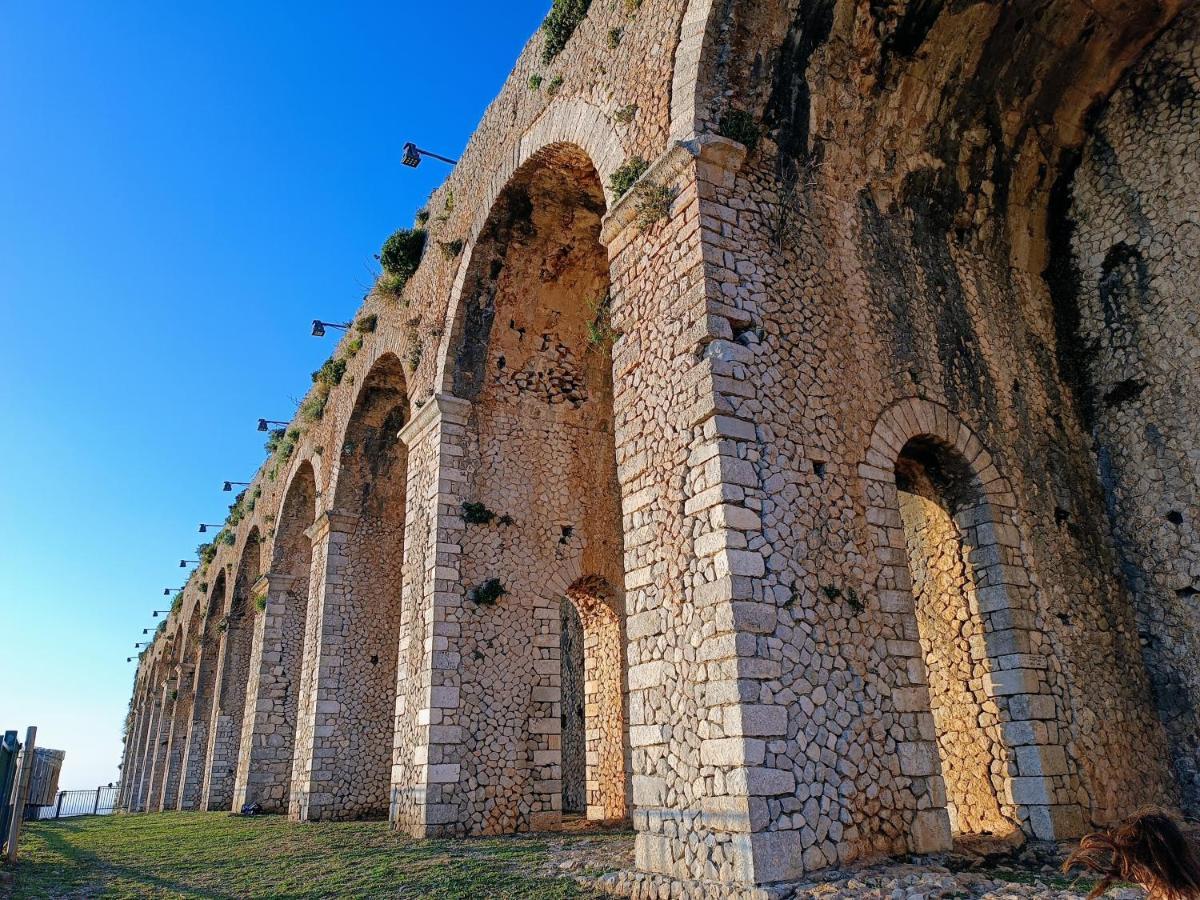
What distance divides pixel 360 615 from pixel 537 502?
5.88 metres

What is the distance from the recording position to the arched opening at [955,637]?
27.1ft

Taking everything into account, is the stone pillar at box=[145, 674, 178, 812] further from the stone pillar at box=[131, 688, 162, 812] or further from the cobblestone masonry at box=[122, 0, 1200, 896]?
the cobblestone masonry at box=[122, 0, 1200, 896]

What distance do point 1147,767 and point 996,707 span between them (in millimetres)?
1941

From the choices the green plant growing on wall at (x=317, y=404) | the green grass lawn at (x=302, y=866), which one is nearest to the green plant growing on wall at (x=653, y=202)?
the green grass lawn at (x=302, y=866)

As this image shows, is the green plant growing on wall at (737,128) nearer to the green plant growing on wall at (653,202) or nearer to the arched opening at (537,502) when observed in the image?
the green plant growing on wall at (653,202)

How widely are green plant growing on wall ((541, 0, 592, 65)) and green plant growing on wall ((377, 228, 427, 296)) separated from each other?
5.12 metres

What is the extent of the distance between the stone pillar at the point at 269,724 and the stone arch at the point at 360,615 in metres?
3.77

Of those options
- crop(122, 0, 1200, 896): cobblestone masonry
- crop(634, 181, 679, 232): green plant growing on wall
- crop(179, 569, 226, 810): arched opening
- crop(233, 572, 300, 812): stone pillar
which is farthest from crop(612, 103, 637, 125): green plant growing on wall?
crop(179, 569, 226, 810): arched opening

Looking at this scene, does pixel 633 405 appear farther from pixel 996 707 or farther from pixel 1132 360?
pixel 1132 360

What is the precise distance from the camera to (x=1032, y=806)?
7754 mm

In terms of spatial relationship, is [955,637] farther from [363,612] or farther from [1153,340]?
[363,612]

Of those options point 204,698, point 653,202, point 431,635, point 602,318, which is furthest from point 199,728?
point 653,202

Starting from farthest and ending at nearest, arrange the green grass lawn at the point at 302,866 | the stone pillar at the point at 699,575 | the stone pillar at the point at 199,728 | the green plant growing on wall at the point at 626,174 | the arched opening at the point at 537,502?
1. the stone pillar at the point at 199,728
2. the arched opening at the point at 537,502
3. the green plant growing on wall at the point at 626,174
4. the green grass lawn at the point at 302,866
5. the stone pillar at the point at 699,575

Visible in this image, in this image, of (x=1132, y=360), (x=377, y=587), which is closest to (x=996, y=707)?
(x=1132, y=360)
